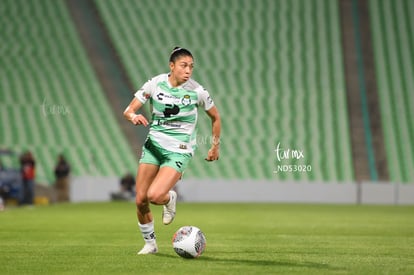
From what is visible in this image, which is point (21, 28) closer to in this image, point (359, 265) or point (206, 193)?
point (206, 193)

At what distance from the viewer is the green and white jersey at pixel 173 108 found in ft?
32.5

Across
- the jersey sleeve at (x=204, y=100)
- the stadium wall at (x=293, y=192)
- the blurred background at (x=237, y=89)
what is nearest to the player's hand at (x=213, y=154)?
the jersey sleeve at (x=204, y=100)

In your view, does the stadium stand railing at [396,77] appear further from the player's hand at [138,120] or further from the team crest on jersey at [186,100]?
the player's hand at [138,120]

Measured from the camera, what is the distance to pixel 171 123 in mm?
9945

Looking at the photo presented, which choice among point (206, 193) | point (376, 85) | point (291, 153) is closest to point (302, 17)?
point (376, 85)

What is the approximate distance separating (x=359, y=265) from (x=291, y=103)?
1014 inches

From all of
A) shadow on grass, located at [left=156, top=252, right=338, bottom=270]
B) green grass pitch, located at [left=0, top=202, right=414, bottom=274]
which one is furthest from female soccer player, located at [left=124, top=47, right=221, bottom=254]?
green grass pitch, located at [left=0, top=202, right=414, bottom=274]

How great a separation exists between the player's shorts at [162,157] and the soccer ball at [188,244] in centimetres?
72

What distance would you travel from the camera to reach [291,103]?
34688 mm

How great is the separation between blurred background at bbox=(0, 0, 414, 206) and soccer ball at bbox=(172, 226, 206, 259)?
1975 cm

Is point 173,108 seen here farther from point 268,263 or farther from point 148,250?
point 268,263

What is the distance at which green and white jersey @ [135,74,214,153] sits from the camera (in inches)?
390

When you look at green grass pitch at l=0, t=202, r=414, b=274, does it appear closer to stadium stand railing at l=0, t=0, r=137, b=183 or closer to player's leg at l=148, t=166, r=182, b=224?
player's leg at l=148, t=166, r=182, b=224

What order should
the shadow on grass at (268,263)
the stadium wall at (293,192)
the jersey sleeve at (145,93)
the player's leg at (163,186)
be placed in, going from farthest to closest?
the stadium wall at (293,192) < the jersey sleeve at (145,93) < the player's leg at (163,186) < the shadow on grass at (268,263)
